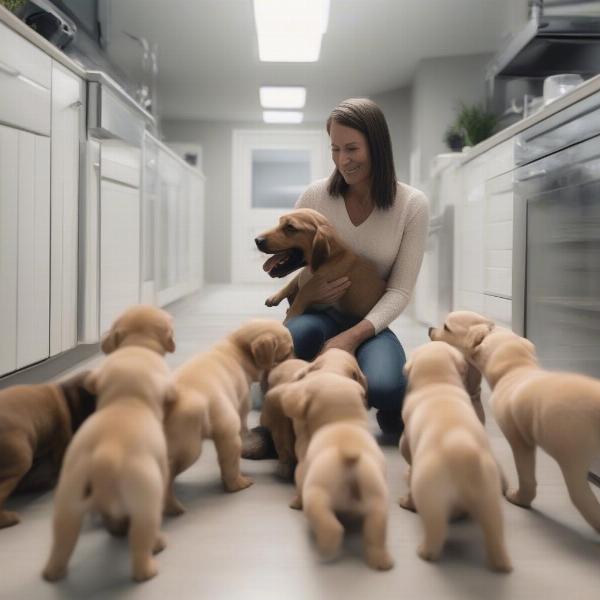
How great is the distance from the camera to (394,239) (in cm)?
208

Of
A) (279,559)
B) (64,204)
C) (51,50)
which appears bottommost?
(279,559)

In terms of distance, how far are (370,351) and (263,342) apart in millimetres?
572

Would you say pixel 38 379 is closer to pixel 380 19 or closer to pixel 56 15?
pixel 56 15

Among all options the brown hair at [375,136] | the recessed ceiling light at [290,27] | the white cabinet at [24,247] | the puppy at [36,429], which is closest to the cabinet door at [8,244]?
the white cabinet at [24,247]

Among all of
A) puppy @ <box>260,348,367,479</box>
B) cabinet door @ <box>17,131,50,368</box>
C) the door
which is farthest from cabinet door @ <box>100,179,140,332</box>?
the door

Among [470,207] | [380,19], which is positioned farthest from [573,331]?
[380,19]

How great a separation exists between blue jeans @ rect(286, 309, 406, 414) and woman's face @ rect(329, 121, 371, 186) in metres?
0.45

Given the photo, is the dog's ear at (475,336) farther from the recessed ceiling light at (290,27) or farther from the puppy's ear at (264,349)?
the recessed ceiling light at (290,27)

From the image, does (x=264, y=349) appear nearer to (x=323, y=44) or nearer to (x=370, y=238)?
(x=370, y=238)

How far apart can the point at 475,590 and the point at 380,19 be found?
15.5ft

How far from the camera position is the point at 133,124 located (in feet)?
11.0

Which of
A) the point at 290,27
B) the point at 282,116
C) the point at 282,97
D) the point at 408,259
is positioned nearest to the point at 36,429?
the point at 408,259

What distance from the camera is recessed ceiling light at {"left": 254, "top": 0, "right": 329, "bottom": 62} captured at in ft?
14.1

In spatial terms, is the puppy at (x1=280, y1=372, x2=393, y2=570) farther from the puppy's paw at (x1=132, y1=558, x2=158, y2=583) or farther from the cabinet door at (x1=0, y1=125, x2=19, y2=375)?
the cabinet door at (x1=0, y1=125, x2=19, y2=375)
